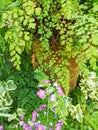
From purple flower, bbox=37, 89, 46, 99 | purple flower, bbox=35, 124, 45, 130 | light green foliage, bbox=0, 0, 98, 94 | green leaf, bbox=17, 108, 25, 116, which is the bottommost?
purple flower, bbox=35, 124, 45, 130

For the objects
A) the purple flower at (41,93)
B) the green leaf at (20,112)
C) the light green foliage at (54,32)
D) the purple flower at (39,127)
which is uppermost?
the light green foliage at (54,32)

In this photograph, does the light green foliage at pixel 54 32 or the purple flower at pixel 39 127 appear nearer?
the light green foliage at pixel 54 32

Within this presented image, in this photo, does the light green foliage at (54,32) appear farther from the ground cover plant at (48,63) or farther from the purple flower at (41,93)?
the purple flower at (41,93)

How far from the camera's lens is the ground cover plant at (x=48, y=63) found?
152 centimetres

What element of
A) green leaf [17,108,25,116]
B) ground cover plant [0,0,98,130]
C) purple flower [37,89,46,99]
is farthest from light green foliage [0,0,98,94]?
green leaf [17,108,25,116]

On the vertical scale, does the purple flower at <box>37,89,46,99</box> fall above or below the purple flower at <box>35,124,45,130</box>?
above

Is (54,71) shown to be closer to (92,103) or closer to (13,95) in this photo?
(13,95)

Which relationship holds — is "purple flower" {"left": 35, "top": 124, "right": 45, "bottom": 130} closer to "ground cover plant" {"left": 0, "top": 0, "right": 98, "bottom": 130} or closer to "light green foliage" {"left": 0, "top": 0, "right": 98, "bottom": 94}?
"ground cover plant" {"left": 0, "top": 0, "right": 98, "bottom": 130}

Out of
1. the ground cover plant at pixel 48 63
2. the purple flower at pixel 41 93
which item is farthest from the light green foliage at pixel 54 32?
the purple flower at pixel 41 93

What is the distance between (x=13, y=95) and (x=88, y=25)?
0.73 m

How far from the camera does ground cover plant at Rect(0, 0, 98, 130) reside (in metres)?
1.52

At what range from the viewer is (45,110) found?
1922 mm

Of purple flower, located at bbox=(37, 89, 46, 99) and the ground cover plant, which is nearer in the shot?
the ground cover plant

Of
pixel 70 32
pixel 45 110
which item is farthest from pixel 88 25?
pixel 45 110
